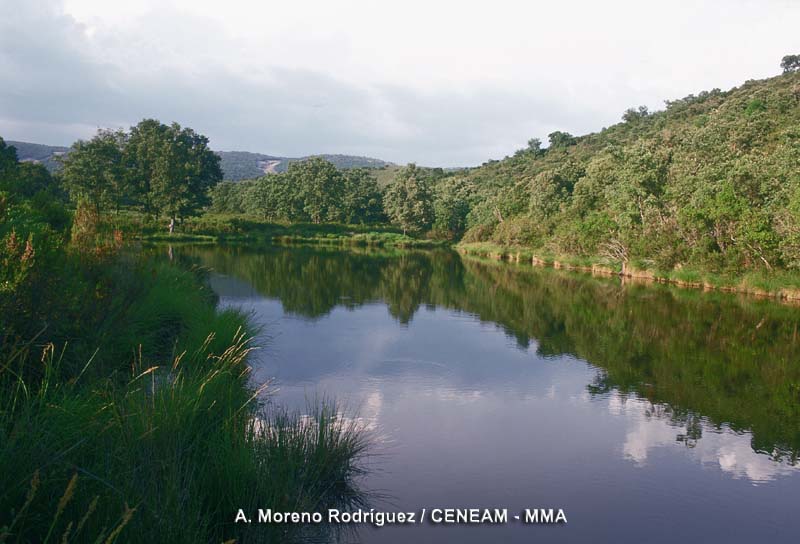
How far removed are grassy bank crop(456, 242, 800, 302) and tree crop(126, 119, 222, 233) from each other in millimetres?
33343

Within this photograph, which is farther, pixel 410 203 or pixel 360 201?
pixel 360 201

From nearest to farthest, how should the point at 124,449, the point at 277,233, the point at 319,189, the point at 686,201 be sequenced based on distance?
the point at 124,449, the point at 686,201, the point at 277,233, the point at 319,189

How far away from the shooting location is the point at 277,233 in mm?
70250

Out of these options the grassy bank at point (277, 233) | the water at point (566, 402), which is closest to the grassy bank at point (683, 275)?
the water at point (566, 402)

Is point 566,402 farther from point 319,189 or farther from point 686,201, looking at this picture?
point 319,189

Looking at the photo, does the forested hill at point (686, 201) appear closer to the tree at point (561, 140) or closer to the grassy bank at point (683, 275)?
the grassy bank at point (683, 275)

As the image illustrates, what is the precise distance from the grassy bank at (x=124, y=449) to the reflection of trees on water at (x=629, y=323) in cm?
687

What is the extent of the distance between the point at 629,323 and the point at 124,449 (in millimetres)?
18976

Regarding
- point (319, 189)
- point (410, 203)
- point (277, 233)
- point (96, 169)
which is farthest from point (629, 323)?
point (319, 189)

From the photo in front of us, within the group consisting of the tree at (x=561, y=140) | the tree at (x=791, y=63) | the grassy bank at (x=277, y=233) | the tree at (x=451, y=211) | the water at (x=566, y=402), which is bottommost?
the water at (x=566, y=402)

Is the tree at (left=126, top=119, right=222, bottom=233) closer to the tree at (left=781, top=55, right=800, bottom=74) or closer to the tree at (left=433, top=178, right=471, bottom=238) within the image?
the tree at (left=433, top=178, right=471, bottom=238)

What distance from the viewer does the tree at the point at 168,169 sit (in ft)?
207

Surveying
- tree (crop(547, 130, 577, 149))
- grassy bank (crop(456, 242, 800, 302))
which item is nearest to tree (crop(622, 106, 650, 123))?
tree (crop(547, 130, 577, 149))

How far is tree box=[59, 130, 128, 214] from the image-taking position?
60.2 m
